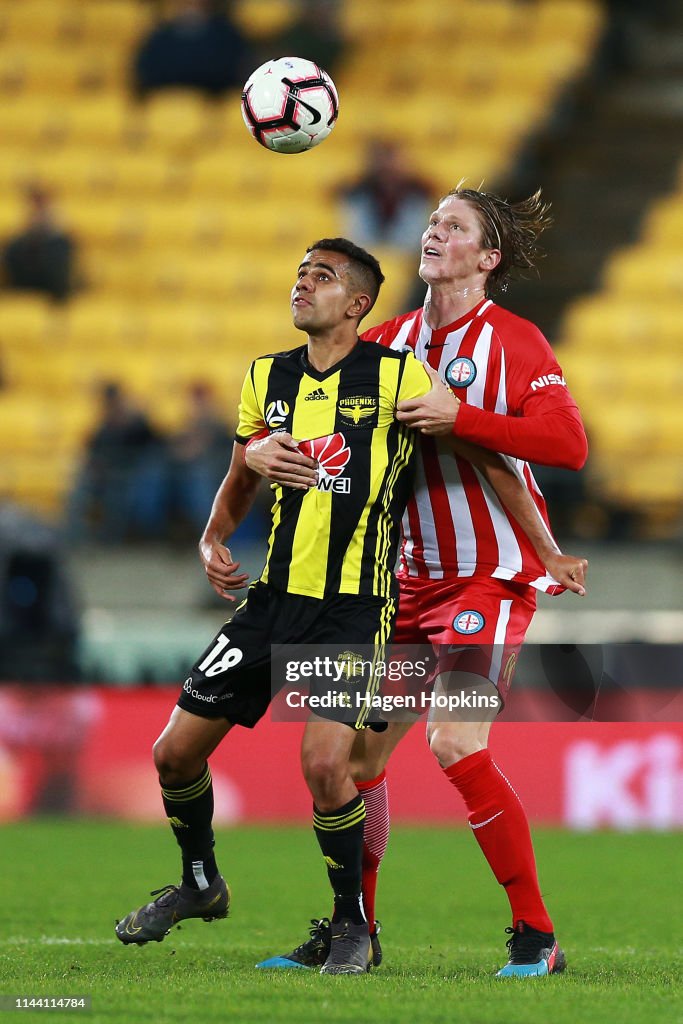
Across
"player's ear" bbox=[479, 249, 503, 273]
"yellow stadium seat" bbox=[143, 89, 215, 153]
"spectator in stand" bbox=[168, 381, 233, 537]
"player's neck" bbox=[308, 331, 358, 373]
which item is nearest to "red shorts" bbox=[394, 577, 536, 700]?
"player's neck" bbox=[308, 331, 358, 373]

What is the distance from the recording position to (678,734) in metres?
9.62

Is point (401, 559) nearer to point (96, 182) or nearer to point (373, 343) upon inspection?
point (373, 343)

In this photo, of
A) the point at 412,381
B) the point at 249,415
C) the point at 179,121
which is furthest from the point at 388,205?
the point at 412,381

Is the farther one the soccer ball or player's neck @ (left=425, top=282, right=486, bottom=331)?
the soccer ball

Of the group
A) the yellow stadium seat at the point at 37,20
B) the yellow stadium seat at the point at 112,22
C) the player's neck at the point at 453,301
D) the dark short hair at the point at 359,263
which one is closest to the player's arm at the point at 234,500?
the dark short hair at the point at 359,263

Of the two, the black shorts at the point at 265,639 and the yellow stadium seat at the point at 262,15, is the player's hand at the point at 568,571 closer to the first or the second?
the black shorts at the point at 265,639

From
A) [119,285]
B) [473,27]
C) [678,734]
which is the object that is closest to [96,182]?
[119,285]

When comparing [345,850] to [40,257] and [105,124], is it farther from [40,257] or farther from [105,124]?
[105,124]

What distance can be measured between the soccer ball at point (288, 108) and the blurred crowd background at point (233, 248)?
5110 millimetres

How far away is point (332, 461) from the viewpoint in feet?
15.8

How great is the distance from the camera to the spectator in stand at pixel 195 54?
581 inches

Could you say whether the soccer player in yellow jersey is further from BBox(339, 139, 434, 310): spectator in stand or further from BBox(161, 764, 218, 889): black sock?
BBox(339, 139, 434, 310): spectator in stand

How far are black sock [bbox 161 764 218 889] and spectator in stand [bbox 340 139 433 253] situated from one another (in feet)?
28.9

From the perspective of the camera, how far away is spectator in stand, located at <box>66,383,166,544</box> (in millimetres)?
10992
